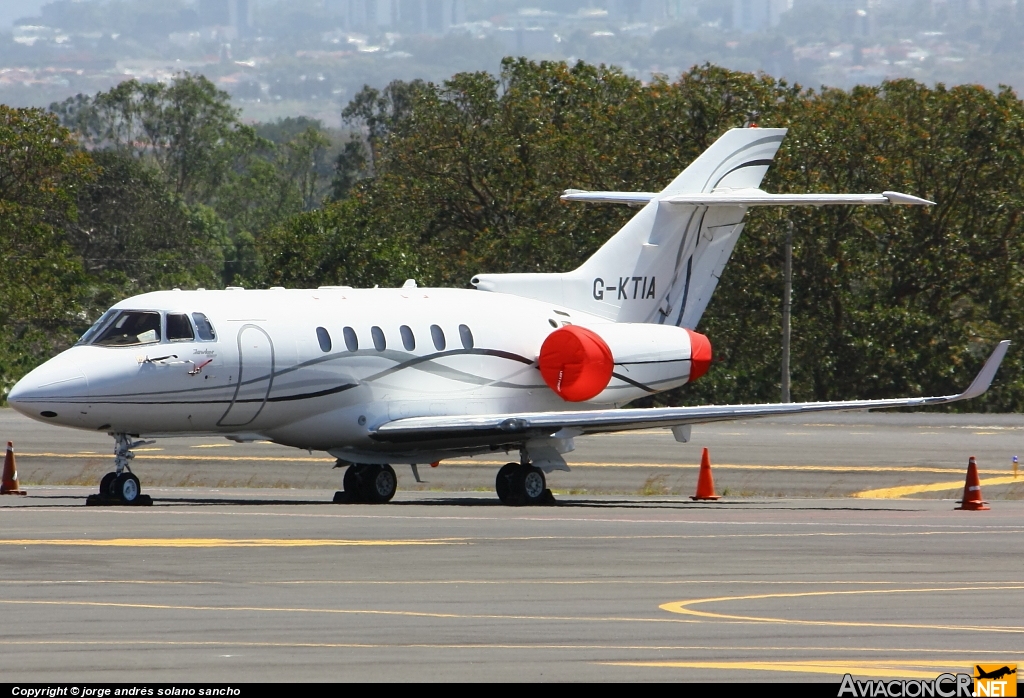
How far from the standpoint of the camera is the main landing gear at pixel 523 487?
82.7ft

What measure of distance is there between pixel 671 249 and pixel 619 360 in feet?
9.53

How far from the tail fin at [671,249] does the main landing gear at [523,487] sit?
4.07 m

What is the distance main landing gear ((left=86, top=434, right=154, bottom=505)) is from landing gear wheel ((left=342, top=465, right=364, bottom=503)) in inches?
143

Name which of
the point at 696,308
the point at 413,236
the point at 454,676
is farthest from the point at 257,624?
the point at 413,236

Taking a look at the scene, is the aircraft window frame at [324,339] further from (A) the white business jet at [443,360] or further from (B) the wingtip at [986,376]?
(B) the wingtip at [986,376]

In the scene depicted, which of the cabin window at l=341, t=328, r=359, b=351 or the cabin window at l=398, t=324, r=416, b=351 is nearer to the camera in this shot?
the cabin window at l=341, t=328, r=359, b=351

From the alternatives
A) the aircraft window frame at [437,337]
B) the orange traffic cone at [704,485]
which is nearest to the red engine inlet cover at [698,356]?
the orange traffic cone at [704,485]

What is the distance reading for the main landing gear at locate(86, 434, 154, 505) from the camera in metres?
22.6

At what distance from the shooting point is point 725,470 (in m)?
31.5

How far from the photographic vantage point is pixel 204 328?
2330 cm

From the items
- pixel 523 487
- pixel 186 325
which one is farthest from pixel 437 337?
pixel 186 325

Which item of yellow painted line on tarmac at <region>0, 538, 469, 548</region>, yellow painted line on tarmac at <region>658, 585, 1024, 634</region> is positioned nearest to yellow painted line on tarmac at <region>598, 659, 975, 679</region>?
yellow painted line on tarmac at <region>658, 585, 1024, 634</region>

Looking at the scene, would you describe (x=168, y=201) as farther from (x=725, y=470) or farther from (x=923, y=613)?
(x=923, y=613)

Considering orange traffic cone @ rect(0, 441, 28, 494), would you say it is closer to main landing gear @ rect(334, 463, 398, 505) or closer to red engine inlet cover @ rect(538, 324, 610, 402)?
main landing gear @ rect(334, 463, 398, 505)
